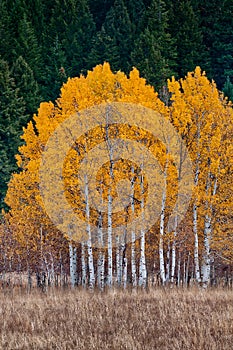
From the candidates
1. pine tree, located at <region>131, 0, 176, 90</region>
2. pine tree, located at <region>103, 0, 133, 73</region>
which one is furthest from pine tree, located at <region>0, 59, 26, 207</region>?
pine tree, located at <region>103, 0, 133, 73</region>

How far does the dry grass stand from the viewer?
28.7ft

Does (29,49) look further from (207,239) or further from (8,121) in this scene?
(207,239)

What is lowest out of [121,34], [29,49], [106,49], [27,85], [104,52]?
[27,85]

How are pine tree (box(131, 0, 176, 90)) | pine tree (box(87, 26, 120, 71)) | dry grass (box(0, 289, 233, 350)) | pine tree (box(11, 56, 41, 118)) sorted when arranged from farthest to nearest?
pine tree (box(87, 26, 120, 71)), pine tree (box(11, 56, 41, 118)), pine tree (box(131, 0, 176, 90)), dry grass (box(0, 289, 233, 350))

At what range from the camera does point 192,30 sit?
5544 cm

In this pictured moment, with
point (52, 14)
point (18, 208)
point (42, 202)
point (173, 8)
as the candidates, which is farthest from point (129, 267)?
point (52, 14)

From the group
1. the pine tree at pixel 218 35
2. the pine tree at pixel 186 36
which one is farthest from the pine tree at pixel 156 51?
the pine tree at pixel 218 35

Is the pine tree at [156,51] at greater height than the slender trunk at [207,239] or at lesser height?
greater

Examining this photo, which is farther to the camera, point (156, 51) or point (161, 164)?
point (156, 51)

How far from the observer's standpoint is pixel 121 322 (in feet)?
34.7

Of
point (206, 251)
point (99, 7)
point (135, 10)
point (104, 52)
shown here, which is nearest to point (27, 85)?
point (104, 52)

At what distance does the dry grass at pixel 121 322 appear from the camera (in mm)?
8734

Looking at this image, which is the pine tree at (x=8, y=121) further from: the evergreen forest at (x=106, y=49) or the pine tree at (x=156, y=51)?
the pine tree at (x=156, y=51)

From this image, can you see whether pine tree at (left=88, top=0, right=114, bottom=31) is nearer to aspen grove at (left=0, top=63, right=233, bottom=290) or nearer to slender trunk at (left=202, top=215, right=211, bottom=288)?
aspen grove at (left=0, top=63, right=233, bottom=290)
